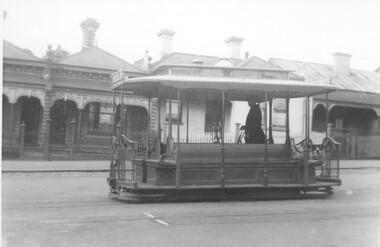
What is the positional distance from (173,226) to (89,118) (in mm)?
19525

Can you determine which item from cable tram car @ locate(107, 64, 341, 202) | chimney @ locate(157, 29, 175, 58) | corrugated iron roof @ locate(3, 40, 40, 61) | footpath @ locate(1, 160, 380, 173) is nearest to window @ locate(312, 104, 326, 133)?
footpath @ locate(1, 160, 380, 173)

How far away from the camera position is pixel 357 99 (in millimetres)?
A: 30734

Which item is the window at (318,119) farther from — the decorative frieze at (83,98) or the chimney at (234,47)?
the decorative frieze at (83,98)

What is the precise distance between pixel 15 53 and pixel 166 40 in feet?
33.8

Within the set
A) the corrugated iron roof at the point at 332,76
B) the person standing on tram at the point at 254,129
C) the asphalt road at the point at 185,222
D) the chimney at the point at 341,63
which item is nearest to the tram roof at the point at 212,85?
the person standing on tram at the point at 254,129

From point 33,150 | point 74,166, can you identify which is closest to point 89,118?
point 33,150

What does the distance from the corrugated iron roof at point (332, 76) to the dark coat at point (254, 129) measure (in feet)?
65.5

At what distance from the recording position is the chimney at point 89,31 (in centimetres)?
3169

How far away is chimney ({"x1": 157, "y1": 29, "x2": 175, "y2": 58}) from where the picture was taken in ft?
103

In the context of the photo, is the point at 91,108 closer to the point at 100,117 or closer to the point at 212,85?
the point at 100,117

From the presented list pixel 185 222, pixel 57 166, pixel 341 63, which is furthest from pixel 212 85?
pixel 341 63

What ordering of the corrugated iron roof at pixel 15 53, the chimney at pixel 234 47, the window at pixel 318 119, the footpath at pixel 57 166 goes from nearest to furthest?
the footpath at pixel 57 166
the corrugated iron roof at pixel 15 53
the window at pixel 318 119
the chimney at pixel 234 47

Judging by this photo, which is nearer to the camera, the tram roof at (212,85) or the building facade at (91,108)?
the tram roof at (212,85)

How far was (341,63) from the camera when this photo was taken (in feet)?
114
